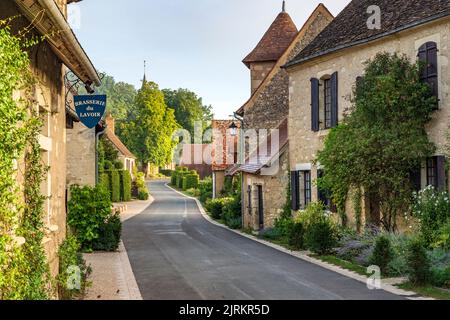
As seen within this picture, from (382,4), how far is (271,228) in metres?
9.50

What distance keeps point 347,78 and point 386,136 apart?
3.99 metres

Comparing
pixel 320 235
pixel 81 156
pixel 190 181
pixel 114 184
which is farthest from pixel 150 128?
pixel 320 235

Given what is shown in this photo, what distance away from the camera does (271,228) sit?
927 inches

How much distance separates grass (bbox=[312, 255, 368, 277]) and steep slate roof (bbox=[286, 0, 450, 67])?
638cm

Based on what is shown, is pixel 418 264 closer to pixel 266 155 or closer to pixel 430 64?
pixel 430 64

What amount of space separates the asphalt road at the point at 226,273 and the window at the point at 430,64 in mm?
5601

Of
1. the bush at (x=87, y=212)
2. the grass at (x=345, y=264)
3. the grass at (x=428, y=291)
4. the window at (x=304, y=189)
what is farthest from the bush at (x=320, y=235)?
the bush at (x=87, y=212)

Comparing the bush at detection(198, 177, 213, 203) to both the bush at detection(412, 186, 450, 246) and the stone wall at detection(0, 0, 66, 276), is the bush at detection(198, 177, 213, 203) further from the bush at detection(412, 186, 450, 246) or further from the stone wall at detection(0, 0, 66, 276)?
the stone wall at detection(0, 0, 66, 276)

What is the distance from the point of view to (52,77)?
9047 millimetres

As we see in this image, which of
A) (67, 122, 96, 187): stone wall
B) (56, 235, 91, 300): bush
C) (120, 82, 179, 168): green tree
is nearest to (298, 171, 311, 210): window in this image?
(67, 122, 96, 187): stone wall

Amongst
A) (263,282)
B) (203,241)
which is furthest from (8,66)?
(203,241)

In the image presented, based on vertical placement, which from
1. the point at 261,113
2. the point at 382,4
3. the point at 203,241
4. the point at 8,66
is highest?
the point at 382,4
